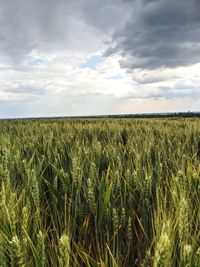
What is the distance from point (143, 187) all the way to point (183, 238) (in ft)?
1.54

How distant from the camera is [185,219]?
2.70 ft

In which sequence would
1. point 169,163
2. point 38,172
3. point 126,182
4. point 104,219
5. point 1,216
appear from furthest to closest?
1. point 169,163
2. point 38,172
3. point 126,182
4. point 104,219
5. point 1,216

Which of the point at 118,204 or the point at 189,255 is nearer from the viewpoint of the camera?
the point at 189,255

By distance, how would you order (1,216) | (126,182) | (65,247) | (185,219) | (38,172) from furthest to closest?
(38,172) < (126,182) < (1,216) < (185,219) < (65,247)

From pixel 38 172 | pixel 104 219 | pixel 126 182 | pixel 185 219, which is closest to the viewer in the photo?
pixel 185 219

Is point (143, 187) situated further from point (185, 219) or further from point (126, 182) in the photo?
point (185, 219)

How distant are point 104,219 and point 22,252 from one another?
0.44 meters

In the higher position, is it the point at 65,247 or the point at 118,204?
the point at 65,247

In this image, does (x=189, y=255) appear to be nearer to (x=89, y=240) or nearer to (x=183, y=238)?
(x=183, y=238)

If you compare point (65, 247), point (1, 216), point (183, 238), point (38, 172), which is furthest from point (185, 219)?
point (38, 172)

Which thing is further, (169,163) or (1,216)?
(169,163)

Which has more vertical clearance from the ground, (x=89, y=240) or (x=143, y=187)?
(x=143, y=187)

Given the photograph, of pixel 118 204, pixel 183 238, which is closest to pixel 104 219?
pixel 118 204

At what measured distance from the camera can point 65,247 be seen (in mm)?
686
